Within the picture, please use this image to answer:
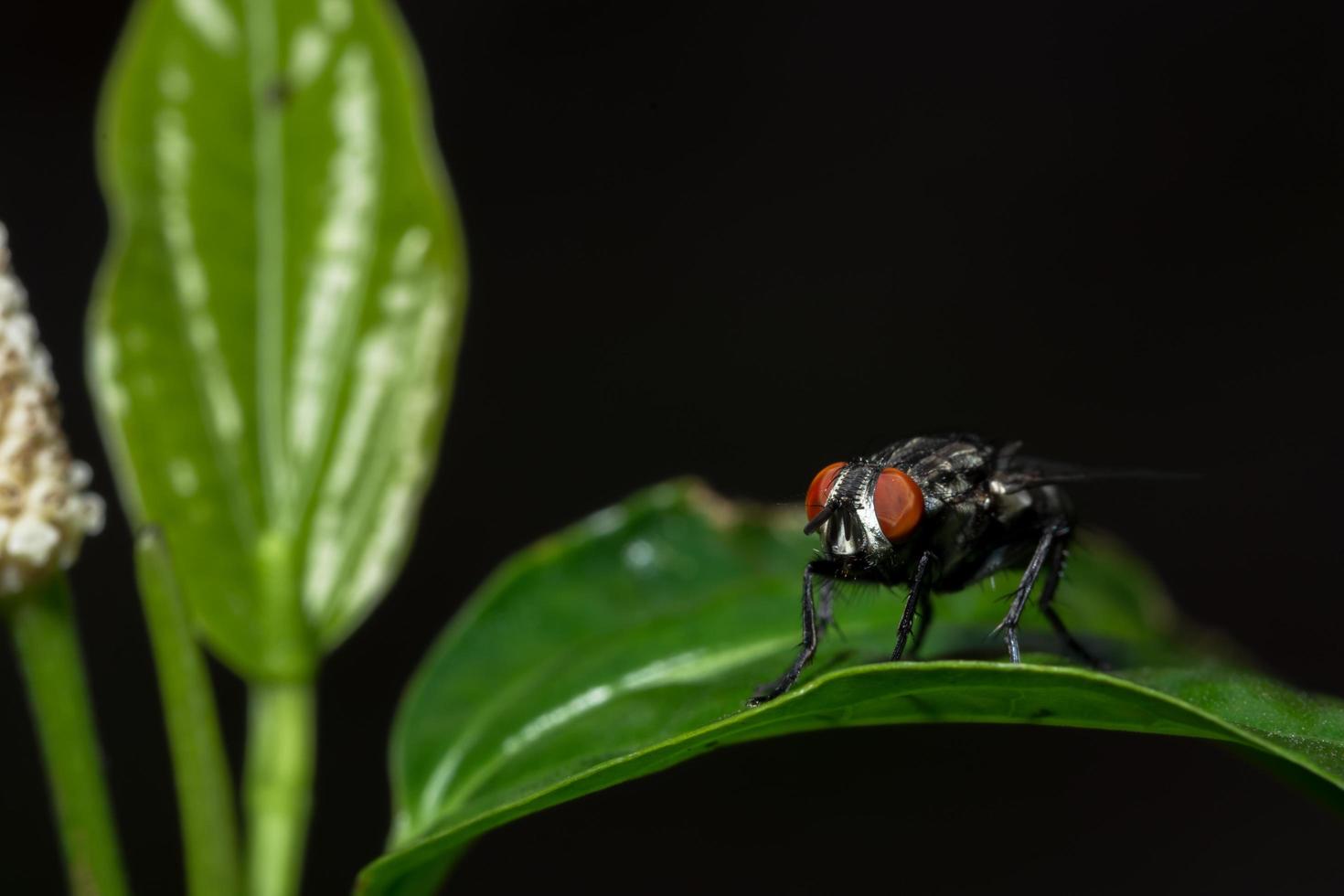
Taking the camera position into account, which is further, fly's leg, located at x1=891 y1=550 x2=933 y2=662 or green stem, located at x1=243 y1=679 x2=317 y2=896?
fly's leg, located at x1=891 y1=550 x2=933 y2=662

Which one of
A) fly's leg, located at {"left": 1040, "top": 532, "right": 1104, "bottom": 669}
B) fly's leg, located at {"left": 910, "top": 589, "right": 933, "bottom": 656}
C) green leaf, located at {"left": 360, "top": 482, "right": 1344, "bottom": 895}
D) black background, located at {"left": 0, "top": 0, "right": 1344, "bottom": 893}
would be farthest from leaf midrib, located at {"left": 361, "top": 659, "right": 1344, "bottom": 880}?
black background, located at {"left": 0, "top": 0, "right": 1344, "bottom": 893}

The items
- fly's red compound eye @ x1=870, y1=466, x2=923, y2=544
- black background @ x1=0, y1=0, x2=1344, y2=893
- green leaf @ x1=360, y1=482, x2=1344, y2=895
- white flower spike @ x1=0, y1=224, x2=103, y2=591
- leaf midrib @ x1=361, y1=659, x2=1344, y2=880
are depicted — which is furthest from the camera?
black background @ x1=0, y1=0, x2=1344, y2=893

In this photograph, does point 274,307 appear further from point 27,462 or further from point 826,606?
point 826,606

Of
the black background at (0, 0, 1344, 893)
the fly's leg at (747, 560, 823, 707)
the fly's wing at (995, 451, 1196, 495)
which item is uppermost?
the fly's wing at (995, 451, 1196, 495)

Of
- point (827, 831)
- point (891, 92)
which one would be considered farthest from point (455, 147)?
point (827, 831)

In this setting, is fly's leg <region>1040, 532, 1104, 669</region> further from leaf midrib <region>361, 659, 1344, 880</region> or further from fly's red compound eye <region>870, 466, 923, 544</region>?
leaf midrib <region>361, 659, 1344, 880</region>

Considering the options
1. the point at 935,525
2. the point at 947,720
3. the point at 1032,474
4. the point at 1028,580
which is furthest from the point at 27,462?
the point at 1032,474
